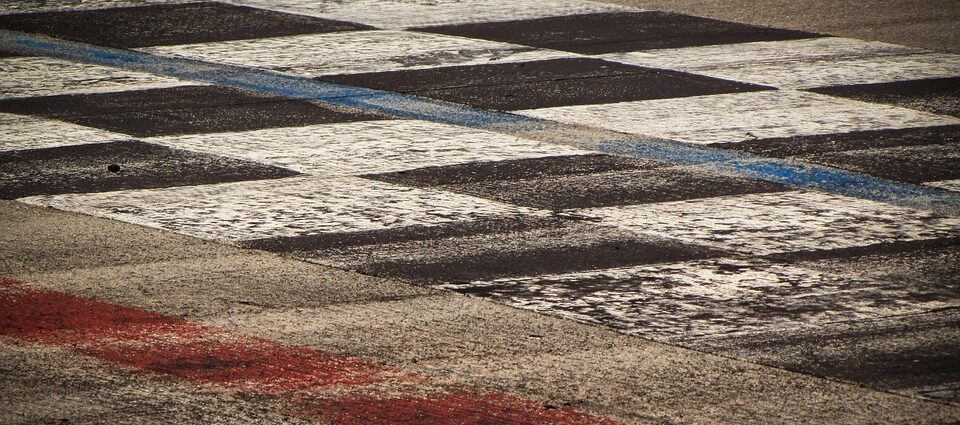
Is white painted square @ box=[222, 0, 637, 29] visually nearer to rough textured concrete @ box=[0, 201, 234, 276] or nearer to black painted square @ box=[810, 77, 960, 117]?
black painted square @ box=[810, 77, 960, 117]

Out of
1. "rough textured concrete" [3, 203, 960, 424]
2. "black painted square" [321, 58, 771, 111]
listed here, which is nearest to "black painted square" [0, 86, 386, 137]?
"black painted square" [321, 58, 771, 111]

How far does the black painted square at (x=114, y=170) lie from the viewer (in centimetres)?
651

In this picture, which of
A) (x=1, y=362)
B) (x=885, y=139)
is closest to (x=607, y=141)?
(x=885, y=139)

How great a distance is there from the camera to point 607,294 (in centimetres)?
515

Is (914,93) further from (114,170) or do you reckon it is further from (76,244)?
(76,244)

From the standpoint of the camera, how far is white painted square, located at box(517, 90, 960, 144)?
7.54 metres

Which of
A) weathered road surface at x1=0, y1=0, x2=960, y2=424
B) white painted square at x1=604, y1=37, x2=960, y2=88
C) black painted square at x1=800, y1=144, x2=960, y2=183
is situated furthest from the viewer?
white painted square at x1=604, y1=37, x2=960, y2=88

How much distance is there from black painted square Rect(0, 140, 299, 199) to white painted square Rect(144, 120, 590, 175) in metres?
0.14

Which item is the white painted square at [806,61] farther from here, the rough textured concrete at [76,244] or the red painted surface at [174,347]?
the red painted surface at [174,347]

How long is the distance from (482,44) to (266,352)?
5.42m

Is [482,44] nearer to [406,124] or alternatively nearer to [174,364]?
[406,124]

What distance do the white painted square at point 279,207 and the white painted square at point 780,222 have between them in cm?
57

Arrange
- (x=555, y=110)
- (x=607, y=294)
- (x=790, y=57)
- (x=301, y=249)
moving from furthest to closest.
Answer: (x=790, y=57)
(x=555, y=110)
(x=301, y=249)
(x=607, y=294)

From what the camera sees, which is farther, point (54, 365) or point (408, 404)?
point (54, 365)
